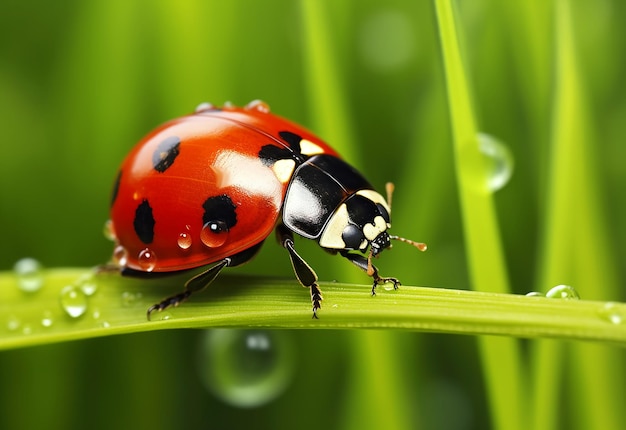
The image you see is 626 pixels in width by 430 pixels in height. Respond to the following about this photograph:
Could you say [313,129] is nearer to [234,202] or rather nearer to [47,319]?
[234,202]

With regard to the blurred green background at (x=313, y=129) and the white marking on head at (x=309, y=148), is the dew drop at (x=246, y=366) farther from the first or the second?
the white marking on head at (x=309, y=148)

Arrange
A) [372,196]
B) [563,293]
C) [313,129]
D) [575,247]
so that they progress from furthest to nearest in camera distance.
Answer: [313,129], [575,247], [372,196], [563,293]

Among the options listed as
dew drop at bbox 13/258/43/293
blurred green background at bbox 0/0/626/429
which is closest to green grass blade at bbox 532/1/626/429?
blurred green background at bbox 0/0/626/429

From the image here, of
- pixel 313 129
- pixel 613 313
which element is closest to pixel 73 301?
pixel 313 129

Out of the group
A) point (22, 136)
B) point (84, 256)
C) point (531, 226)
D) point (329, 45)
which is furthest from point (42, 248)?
point (531, 226)

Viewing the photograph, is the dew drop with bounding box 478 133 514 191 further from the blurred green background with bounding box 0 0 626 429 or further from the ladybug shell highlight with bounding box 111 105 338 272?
the ladybug shell highlight with bounding box 111 105 338 272

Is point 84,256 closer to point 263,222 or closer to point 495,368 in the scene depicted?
point 263,222

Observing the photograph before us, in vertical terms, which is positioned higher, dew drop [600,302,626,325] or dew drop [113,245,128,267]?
dew drop [600,302,626,325]
